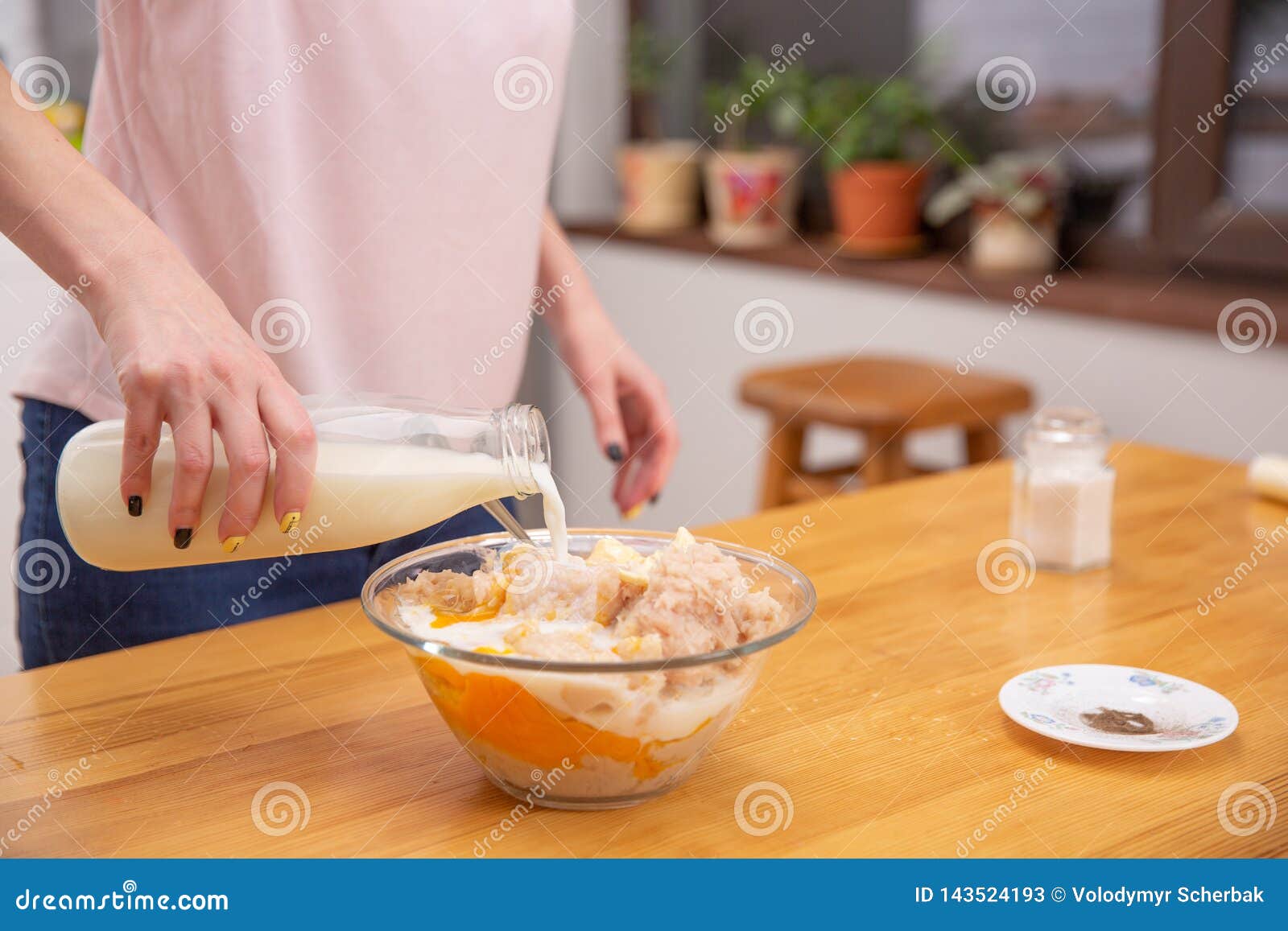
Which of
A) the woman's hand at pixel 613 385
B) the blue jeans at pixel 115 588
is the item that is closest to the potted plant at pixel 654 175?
the woman's hand at pixel 613 385

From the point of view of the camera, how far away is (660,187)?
3.30 m

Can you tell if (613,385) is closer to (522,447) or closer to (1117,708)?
(522,447)

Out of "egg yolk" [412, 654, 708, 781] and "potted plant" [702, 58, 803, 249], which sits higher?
"potted plant" [702, 58, 803, 249]

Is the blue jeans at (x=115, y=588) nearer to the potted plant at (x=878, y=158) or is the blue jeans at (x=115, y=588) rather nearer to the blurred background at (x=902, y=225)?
the blurred background at (x=902, y=225)

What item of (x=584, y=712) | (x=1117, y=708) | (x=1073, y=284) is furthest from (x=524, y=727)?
(x=1073, y=284)

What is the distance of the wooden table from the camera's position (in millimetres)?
734

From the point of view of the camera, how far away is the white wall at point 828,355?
2168 mm

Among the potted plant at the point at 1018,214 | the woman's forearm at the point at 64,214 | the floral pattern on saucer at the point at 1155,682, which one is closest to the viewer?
the woman's forearm at the point at 64,214

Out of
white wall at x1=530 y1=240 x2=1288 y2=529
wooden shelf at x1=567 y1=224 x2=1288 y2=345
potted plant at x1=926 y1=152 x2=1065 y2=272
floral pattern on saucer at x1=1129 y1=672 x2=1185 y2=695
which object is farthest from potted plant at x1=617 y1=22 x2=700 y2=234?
floral pattern on saucer at x1=1129 y1=672 x2=1185 y2=695

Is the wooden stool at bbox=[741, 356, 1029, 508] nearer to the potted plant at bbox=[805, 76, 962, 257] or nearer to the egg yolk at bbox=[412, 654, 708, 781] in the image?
the potted plant at bbox=[805, 76, 962, 257]

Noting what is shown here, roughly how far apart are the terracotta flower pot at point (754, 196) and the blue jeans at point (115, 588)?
2.05 meters

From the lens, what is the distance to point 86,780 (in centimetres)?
79
